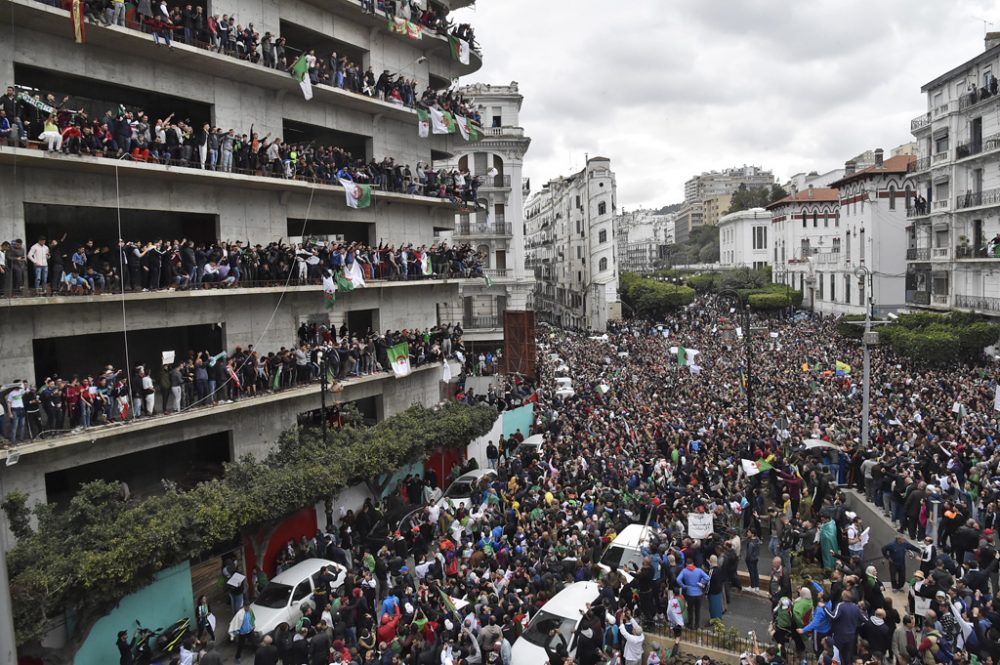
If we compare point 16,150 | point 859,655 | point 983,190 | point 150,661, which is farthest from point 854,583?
point 983,190

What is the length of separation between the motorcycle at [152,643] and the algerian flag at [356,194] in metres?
12.7

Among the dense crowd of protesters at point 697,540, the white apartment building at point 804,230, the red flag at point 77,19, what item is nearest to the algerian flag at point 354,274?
the dense crowd of protesters at point 697,540

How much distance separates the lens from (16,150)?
15.0m

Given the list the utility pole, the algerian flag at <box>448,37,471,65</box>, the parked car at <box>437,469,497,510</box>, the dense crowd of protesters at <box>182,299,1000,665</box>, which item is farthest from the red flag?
the parked car at <box>437,469,497,510</box>

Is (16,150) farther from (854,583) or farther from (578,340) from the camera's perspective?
(578,340)

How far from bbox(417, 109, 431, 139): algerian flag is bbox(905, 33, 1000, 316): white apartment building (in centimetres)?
3141

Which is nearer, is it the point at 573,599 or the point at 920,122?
the point at 573,599

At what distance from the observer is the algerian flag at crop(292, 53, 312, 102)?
21.2 metres

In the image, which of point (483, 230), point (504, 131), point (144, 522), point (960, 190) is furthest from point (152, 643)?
point (960, 190)

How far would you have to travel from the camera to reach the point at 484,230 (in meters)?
51.9

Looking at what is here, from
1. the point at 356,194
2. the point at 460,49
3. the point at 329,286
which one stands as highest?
the point at 460,49

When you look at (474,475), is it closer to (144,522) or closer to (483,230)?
(144,522)

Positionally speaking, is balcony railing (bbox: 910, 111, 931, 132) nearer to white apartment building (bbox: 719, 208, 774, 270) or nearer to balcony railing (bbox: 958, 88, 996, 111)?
balcony railing (bbox: 958, 88, 996, 111)

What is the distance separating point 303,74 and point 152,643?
50.0 ft
